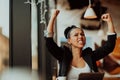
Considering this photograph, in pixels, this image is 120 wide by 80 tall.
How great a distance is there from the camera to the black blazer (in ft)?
4.45

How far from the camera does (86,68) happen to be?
4.48 ft

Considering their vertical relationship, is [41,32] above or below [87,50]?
above

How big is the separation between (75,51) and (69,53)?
39 mm

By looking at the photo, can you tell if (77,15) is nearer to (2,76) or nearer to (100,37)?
(100,37)

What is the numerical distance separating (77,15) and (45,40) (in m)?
0.25

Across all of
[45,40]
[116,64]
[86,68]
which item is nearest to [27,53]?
[45,40]

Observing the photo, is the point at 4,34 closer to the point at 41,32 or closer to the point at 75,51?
the point at 41,32

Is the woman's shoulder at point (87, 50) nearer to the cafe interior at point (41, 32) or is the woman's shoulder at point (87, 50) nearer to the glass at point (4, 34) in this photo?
the cafe interior at point (41, 32)

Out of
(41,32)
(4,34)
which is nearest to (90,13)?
(41,32)

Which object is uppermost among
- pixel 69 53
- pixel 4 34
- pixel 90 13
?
pixel 90 13

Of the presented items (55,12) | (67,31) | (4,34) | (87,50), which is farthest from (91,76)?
(4,34)

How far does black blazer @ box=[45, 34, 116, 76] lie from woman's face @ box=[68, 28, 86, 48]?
45 mm

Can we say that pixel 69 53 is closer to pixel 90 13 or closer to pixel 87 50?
pixel 87 50

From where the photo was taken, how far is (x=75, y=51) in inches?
54.2
